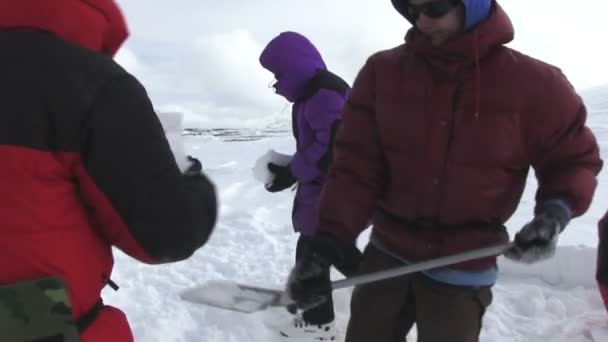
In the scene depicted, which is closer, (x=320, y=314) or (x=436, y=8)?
(x=436, y=8)

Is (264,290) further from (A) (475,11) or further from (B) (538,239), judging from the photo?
(A) (475,11)

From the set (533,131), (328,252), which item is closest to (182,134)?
(328,252)

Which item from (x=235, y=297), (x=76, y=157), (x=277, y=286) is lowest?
(x=277, y=286)

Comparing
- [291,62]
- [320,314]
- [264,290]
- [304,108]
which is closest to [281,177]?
[304,108]

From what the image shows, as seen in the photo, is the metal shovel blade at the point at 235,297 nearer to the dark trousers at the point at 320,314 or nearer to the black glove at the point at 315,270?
the black glove at the point at 315,270

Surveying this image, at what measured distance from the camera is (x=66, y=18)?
1.28 m

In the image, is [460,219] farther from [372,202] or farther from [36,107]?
[36,107]

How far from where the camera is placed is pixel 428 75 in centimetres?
197

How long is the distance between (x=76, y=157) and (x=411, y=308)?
1.42m

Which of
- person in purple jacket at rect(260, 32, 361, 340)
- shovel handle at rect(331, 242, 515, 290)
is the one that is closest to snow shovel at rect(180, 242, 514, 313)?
shovel handle at rect(331, 242, 515, 290)

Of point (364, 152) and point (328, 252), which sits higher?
point (364, 152)

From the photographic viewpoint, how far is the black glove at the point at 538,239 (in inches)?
70.6

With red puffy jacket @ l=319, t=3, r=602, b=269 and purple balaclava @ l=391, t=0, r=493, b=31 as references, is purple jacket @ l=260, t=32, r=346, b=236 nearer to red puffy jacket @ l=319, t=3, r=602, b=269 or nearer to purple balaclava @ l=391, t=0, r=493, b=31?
red puffy jacket @ l=319, t=3, r=602, b=269

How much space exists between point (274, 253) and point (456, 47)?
3.93m
